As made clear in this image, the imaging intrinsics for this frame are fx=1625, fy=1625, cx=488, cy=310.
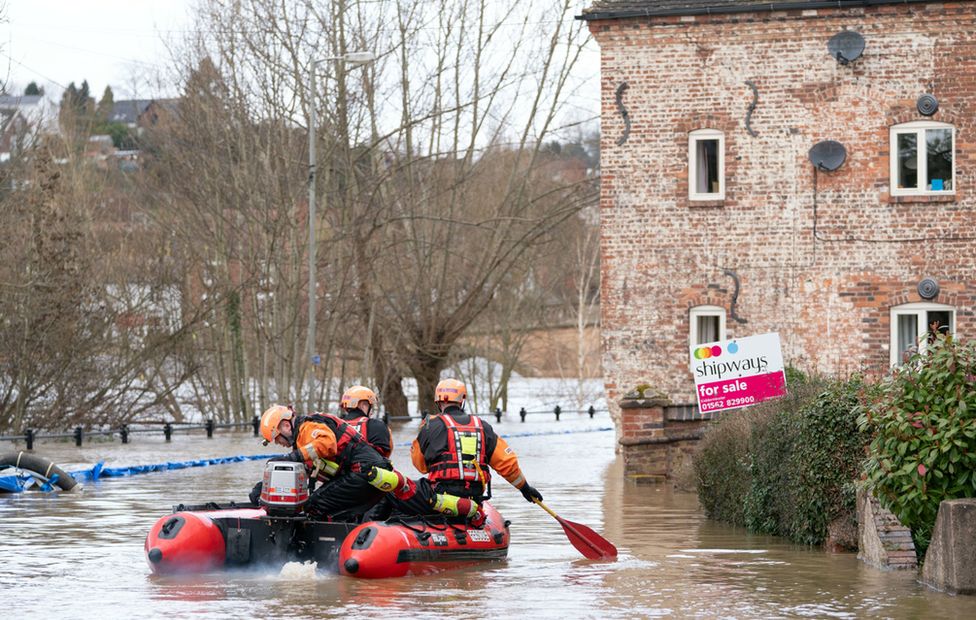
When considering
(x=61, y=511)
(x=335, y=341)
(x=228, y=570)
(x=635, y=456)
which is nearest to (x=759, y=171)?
(x=635, y=456)

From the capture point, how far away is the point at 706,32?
29734 mm

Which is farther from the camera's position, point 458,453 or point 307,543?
point 458,453

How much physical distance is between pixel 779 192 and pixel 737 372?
695 cm

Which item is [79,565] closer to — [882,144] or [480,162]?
[882,144]

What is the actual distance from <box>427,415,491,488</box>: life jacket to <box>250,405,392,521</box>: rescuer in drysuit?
1.66 ft

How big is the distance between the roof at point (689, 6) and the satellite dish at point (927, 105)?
1.73 m

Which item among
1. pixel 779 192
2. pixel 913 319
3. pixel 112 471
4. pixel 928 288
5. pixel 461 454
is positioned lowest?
pixel 112 471

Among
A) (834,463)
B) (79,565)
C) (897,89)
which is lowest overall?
(79,565)

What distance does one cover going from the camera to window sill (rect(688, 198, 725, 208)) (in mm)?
29719

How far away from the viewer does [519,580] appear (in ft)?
45.9

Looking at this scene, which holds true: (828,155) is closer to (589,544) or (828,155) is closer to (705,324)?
(705,324)

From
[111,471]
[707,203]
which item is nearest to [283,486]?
[111,471]

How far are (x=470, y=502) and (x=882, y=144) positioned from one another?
1689 cm

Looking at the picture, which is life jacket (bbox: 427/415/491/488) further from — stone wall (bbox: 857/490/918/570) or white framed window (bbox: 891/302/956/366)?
white framed window (bbox: 891/302/956/366)
